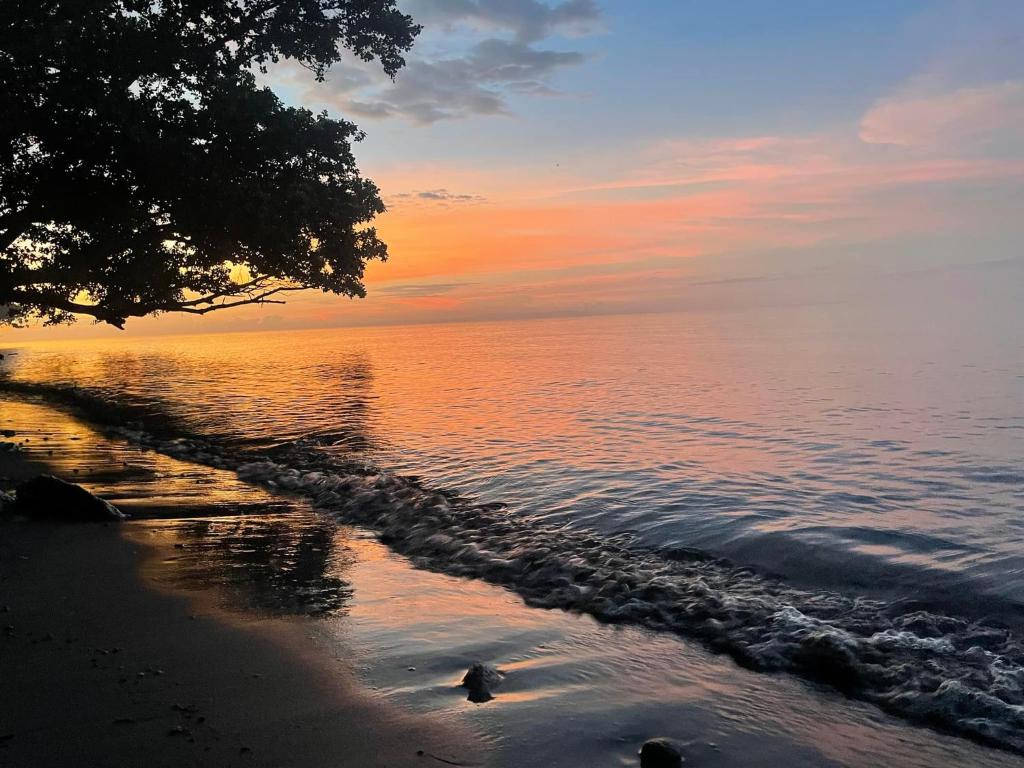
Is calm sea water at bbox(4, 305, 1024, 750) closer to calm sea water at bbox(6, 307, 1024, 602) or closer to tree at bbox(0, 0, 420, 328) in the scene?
calm sea water at bbox(6, 307, 1024, 602)

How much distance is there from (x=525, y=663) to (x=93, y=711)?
3162mm

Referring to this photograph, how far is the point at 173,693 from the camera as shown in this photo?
5031 millimetres

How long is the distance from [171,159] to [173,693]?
1185 centimetres

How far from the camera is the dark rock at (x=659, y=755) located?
171 inches

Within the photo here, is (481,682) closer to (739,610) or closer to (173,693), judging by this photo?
(173,693)

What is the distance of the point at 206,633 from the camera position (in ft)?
20.7

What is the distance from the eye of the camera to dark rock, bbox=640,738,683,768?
4336mm

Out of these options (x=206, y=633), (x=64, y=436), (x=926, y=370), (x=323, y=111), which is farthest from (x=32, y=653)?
(x=926, y=370)

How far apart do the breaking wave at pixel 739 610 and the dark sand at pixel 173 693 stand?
3.07 m

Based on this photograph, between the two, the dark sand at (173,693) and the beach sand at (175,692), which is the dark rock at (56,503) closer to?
the beach sand at (175,692)

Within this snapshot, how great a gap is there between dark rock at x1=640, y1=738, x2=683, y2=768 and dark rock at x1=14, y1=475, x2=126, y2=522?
921cm

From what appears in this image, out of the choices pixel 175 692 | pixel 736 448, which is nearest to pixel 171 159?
pixel 175 692

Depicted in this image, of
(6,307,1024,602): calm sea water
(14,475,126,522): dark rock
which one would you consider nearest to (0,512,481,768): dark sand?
(14,475,126,522): dark rock

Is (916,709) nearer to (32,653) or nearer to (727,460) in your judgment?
(32,653)
